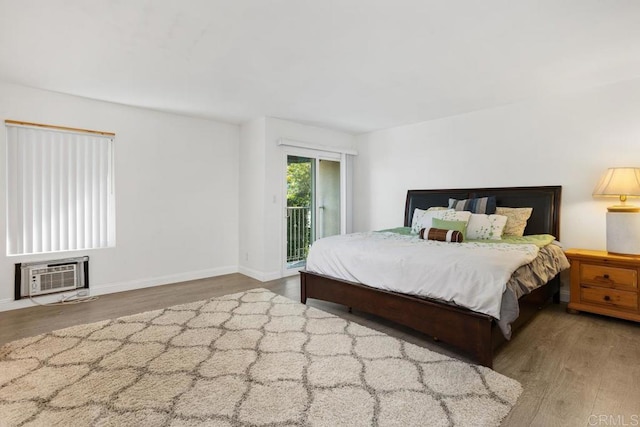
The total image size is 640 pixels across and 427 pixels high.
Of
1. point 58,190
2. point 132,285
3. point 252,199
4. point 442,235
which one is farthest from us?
point 252,199

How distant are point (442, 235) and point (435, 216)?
1.81 ft

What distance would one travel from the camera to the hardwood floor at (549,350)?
5.63 feet

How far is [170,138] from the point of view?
4.40 m

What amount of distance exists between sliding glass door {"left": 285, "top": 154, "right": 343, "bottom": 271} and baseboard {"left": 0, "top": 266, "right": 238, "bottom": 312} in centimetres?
105

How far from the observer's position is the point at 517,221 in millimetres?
3697

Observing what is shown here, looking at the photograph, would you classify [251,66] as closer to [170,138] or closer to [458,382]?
[170,138]

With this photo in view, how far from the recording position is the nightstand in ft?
9.36

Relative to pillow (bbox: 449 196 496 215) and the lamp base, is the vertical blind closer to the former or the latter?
pillow (bbox: 449 196 496 215)

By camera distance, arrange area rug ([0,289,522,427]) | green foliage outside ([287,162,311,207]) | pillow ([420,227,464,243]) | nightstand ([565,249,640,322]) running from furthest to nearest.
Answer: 1. green foliage outside ([287,162,311,207])
2. pillow ([420,227,464,243])
3. nightstand ([565,249,640,322])
4. area rug ([0,289,522,427])

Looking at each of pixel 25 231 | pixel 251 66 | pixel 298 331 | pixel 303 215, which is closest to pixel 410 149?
pixel 303 215

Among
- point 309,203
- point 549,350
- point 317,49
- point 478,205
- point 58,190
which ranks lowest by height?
point 549,350

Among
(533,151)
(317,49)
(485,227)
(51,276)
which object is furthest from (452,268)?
(51,276)

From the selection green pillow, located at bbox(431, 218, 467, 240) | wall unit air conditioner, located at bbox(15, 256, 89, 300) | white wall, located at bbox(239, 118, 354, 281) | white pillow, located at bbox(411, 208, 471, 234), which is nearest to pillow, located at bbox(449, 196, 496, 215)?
white pillow, located at bbox(411, 208, 471, 234)

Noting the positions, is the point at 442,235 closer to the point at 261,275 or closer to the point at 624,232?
the point at 624,232
